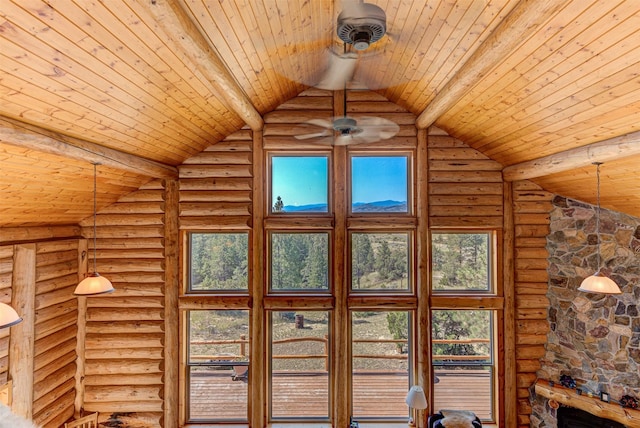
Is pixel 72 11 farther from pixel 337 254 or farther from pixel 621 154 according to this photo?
pixel 621 154

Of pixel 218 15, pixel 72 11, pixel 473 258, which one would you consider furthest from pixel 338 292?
pixel 72 11

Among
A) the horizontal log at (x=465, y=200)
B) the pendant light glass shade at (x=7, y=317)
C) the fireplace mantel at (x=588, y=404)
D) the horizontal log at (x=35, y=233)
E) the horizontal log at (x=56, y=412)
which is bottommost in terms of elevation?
the horizontal log at (x=56, y=412)

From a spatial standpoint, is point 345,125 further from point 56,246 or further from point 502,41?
point 56,246

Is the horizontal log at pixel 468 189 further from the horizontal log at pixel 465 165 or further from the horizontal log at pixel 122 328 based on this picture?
the horizontal log at pixel 122 328

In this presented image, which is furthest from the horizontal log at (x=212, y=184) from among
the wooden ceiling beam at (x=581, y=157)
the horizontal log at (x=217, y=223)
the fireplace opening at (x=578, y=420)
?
the fireplace opening at (x=578, y=420)

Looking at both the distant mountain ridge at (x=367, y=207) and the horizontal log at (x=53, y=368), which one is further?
the distant mountain ridge at (x=367, y=207)

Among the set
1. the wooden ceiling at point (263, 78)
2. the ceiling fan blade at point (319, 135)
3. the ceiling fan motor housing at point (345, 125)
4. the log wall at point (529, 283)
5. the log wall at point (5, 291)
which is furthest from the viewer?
the log wall at point (529, 283)

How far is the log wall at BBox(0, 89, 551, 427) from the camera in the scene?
5648 millimetres

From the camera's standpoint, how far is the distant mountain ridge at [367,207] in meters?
5.87

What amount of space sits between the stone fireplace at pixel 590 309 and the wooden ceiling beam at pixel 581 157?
109cm

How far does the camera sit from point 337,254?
5.64 m

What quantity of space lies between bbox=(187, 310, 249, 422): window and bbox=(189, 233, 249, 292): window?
47 centimetres

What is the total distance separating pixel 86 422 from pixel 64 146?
4.71m

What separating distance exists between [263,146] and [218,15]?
2.97 metres
